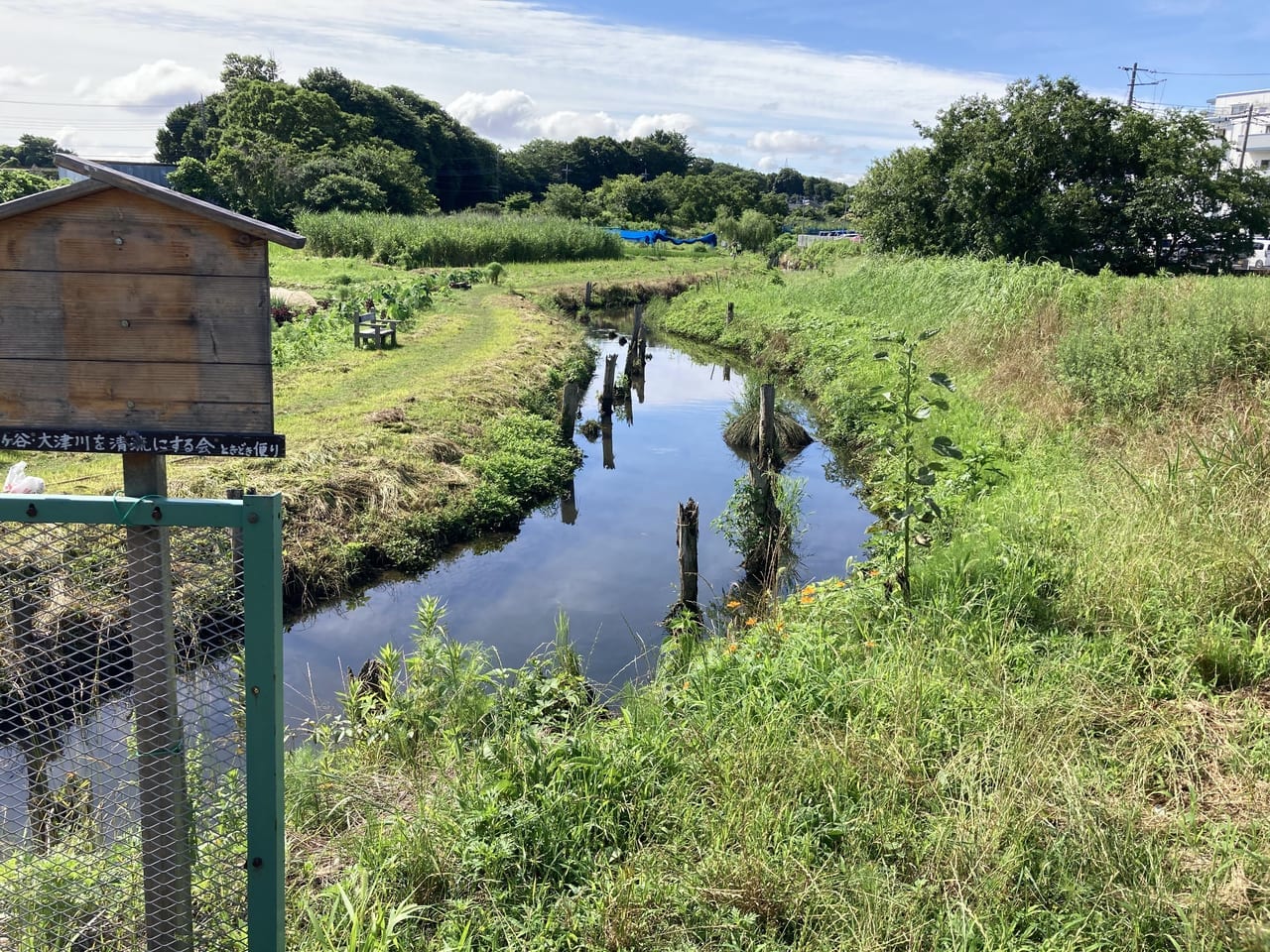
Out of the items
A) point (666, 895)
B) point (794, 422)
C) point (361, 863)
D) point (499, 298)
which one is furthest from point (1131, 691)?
point (499, 298)

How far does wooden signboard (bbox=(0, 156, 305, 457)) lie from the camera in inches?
90.0

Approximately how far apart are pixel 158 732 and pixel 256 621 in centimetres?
53

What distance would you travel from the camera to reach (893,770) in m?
3.69

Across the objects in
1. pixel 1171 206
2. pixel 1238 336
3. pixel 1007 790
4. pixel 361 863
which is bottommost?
pixel 361 863

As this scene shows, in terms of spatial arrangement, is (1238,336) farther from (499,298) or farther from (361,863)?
(499,298)

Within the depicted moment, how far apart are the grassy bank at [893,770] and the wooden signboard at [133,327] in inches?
67.1

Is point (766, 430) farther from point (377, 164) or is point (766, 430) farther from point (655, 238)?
point (655, 238)

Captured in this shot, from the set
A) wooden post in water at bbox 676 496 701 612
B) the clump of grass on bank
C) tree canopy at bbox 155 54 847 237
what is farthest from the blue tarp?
wooden post in water at bbox 676 496 701 612

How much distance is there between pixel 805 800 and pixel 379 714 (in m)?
2.53

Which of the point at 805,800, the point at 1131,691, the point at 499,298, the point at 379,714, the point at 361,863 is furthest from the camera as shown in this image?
the point at 499,298

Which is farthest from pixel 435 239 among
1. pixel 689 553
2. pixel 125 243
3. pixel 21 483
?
pixel 125 243

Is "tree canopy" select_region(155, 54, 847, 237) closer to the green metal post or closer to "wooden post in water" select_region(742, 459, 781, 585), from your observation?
"wooden post in water" select_region(742, 459, 781, 585)

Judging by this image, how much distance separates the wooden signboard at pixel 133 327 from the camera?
2285 mm

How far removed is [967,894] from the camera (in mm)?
3102
